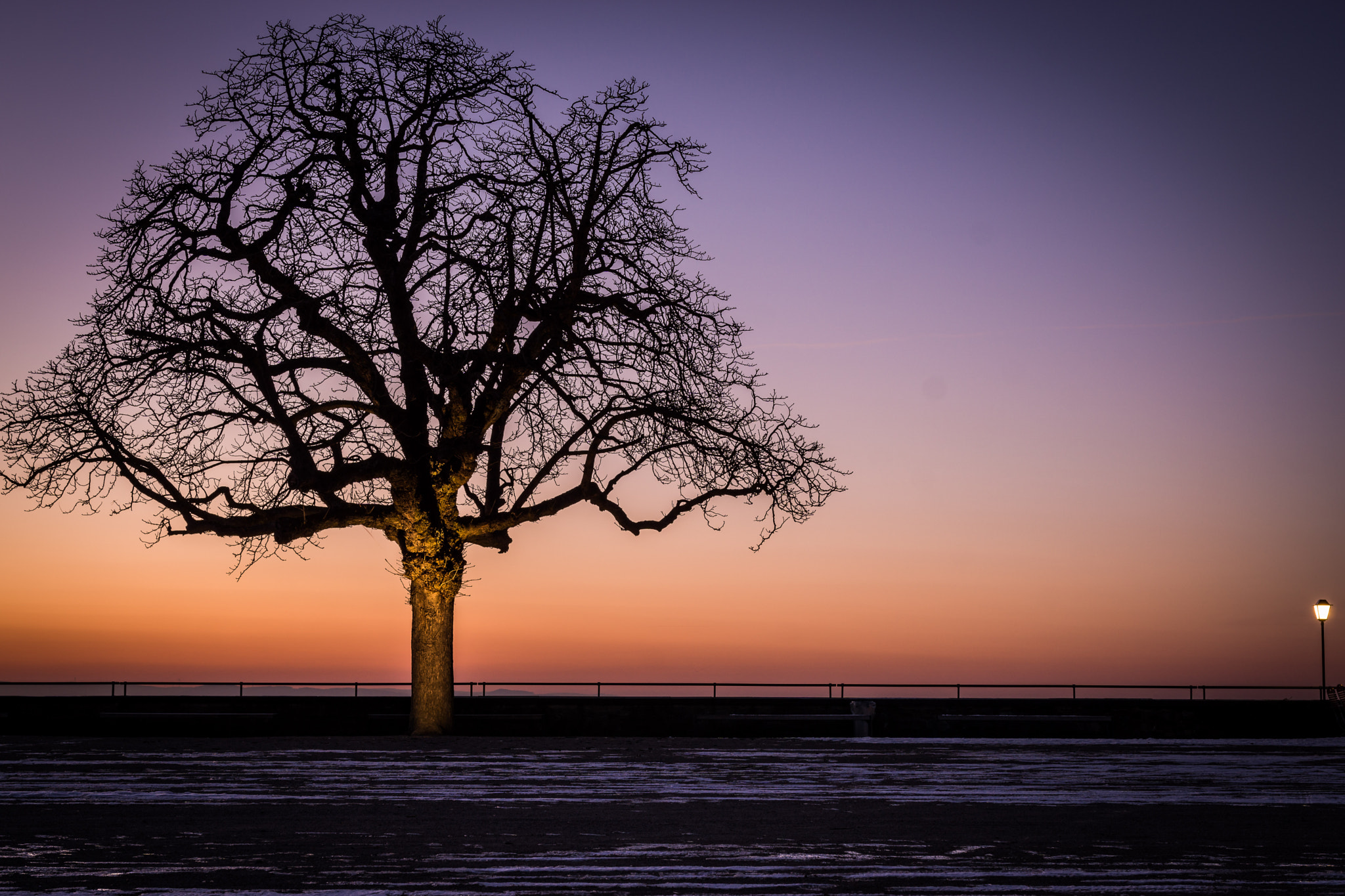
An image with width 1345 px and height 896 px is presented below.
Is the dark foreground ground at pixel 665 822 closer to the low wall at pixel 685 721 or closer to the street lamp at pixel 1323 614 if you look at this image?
the low wall at pixel 685 721

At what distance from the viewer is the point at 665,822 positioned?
969cm

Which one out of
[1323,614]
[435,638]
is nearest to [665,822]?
[435,638]

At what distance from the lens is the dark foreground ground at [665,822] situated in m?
7.55

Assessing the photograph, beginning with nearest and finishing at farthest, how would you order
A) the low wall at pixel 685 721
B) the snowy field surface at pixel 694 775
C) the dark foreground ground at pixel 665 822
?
the dark foreground ground at pixel 665 822, the snowy field surface at pixel 694 775, the low wall at pixel 685 721

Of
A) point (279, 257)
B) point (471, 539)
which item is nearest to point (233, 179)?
point (279, 257)

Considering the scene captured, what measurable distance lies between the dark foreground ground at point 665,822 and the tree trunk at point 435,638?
19.5 ft

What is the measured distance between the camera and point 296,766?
1390 centimetres

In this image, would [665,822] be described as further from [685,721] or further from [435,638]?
[685,721]

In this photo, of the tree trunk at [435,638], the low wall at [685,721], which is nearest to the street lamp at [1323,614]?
the low wall at [685,721]

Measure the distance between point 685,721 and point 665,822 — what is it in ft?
47.5

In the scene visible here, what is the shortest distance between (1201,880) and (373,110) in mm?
19076

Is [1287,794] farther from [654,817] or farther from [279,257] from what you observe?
[279,257]

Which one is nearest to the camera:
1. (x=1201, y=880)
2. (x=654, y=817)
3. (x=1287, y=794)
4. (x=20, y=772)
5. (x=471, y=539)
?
(x=1201, y=880)

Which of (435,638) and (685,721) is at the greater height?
(435,638)
